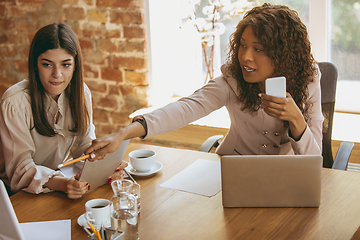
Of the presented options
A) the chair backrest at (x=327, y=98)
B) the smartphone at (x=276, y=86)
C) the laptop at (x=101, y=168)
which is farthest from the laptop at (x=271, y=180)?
the chair backrest at (x=327, y=98)

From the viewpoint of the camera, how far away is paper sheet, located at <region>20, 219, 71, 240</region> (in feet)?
3.49

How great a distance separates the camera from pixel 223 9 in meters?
2.61

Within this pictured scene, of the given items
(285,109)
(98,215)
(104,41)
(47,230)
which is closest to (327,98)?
(285,109)

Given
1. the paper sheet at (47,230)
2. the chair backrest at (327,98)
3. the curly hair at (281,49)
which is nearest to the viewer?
the paper sheet at (47,230)

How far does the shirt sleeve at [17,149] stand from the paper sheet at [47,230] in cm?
29

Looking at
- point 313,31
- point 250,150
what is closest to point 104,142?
point 250,150

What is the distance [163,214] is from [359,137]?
1.42 metres

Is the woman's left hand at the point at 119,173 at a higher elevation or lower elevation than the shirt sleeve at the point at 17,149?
lower

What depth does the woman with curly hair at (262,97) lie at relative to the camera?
4.88ft

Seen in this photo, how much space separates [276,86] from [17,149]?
101 centimetres

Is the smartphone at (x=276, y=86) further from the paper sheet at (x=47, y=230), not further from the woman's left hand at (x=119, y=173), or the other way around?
the paper sheet at (x=47, y=230)

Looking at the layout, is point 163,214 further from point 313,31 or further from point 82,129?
point 313,31

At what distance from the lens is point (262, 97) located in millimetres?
1427

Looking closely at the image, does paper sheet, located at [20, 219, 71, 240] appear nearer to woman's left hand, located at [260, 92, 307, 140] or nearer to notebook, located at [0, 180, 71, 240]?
notebook, located at [0, 180, 71, 240]
